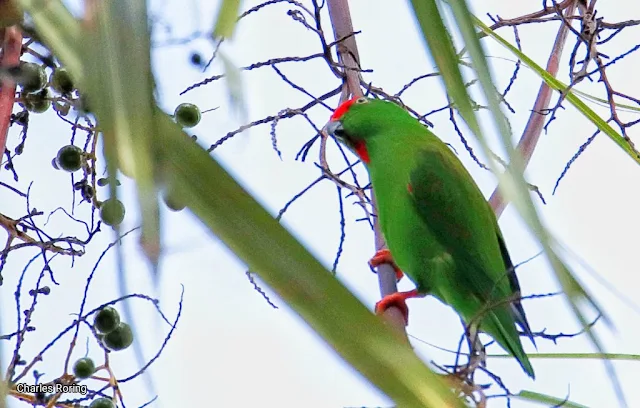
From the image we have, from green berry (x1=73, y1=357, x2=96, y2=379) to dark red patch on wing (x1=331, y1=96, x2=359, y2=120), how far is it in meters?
0.88

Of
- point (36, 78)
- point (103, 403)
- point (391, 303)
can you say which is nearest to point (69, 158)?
point (36, 78)

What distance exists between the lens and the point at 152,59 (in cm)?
28

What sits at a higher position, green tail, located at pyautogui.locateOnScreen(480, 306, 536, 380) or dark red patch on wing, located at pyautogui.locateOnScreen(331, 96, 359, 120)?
dark red patch on wing, located at pyautogui.locateOnScreen(331, 96, 359, 120)

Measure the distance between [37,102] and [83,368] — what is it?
555mm

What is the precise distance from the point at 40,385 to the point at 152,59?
52.9 inches

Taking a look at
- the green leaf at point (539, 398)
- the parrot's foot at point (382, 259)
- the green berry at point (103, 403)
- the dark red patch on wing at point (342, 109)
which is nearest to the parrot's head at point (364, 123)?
the dark red patch on wing at point (342, 109)

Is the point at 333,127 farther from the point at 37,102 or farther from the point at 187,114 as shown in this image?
the point at 37,102

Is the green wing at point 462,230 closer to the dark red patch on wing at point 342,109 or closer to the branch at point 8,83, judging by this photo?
the dark red patch on wing at point 342,109

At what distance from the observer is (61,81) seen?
1547 mm

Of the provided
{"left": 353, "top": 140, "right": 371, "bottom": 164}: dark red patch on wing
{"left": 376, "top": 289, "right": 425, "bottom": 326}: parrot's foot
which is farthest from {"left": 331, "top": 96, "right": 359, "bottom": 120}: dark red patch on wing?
{"left": 376, "top": 289, "right": 425, "bottom": 326}: parrot's foot

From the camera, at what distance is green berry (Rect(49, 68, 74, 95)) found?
153 centimetres

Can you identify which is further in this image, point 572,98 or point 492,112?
point 572,98

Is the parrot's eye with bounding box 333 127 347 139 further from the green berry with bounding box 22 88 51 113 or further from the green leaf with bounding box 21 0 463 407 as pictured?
the green leaf with bounding box 21 0 463 407

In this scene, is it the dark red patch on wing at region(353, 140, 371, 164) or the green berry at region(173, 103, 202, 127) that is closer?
the green berry at region(173, 103, 202, 127)
